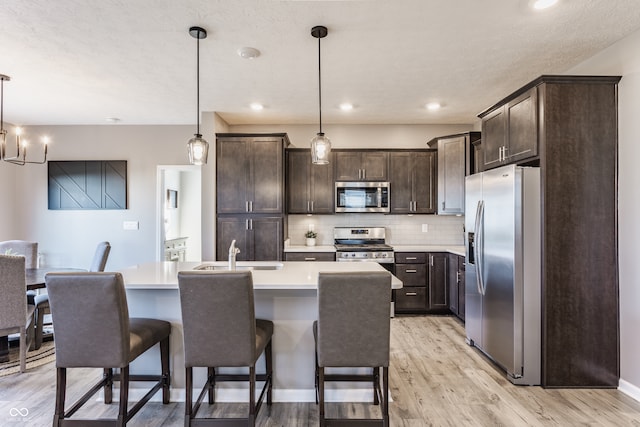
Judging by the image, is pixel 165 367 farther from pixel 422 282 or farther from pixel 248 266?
pixel 422 282

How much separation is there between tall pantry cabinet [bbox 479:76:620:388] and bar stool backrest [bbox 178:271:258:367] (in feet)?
7.38

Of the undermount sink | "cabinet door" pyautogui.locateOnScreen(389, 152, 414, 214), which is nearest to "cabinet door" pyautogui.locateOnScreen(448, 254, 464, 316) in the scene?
"cabinet door" pyautogui.locateOnScreen(389, 152, 414, 214)

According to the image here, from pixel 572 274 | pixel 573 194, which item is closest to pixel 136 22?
pixel 573 194

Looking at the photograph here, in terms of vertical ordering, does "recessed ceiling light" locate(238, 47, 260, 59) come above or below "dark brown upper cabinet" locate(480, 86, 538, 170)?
above

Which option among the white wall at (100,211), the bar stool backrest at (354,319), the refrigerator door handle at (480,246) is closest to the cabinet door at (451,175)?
the refrigerator door handle at (480,246)

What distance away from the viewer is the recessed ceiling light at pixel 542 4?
2139 mm

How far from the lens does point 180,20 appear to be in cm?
235

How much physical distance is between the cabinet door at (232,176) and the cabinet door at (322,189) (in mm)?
940

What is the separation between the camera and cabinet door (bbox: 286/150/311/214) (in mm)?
4838

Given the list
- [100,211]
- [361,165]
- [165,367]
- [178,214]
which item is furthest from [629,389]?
[178,214]

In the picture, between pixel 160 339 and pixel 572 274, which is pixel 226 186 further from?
pixel 572 274

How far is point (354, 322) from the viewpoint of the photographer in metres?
1.92

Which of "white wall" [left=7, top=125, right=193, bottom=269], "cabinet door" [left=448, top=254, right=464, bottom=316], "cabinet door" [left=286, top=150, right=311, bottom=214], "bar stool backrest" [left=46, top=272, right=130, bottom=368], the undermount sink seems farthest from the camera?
"white wall" [left=7, top=125, right=193, bottom=269]

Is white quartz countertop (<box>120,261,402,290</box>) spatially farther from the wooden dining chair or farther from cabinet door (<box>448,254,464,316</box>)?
cabinet door (<box>448,254,464,316</box>)
